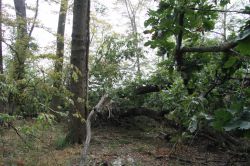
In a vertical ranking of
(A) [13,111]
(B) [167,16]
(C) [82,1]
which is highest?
(C) [82,1]

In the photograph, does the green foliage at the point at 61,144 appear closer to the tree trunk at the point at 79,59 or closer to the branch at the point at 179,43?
the tree trunk at the point at 79,59

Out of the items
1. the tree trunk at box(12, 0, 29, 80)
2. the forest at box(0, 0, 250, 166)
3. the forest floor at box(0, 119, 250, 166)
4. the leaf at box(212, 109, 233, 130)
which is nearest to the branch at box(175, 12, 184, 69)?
the forest at box(0, 0, 250, 166)

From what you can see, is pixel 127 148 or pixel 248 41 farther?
pixel 127 148

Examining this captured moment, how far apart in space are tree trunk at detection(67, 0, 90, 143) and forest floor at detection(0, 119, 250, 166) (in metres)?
0.36

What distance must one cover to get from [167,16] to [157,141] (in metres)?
5.42

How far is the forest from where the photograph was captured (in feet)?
6.47

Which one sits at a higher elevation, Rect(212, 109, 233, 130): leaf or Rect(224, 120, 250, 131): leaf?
Rect(212, 109, 233, 130): leaf

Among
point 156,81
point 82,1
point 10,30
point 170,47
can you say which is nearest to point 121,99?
point 156,81

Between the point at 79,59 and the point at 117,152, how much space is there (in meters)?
2.14

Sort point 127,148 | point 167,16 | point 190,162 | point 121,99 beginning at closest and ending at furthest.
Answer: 1. point 167,16
2. point 190,162
3. point 127,148
4. point 121,99

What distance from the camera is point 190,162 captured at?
5.06 m

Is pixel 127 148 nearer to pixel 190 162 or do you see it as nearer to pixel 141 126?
pixel 190 162

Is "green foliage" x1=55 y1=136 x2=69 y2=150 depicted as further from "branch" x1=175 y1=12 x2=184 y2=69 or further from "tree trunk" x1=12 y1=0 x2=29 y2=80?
"branch" x1=175 y1=12 x2=184 y2=69

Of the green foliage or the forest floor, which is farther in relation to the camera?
the green foliage
